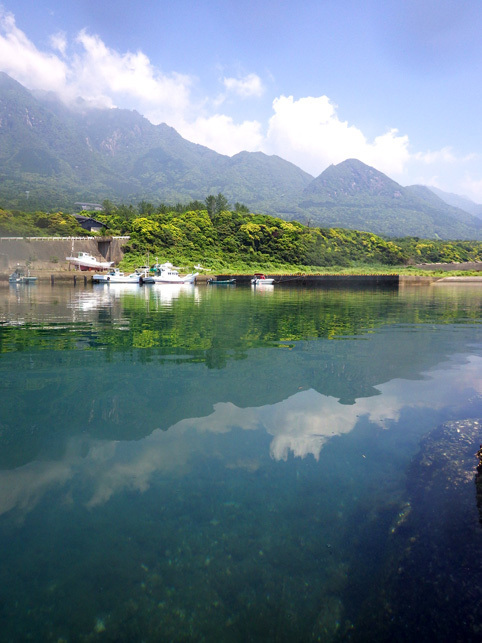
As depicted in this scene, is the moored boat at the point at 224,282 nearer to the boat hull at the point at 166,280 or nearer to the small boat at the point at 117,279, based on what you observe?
the boat hull at the point at 166,280

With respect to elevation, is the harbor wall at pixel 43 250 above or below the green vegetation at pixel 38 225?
below

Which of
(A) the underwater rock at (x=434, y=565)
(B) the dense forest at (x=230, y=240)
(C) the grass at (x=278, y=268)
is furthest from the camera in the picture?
(B) the dense forest at (x=230, y=240)

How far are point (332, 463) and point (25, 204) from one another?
154784mm

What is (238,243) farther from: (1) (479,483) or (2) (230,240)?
(1) (479,483)

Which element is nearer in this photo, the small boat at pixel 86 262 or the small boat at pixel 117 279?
the small boat at pixel 117 279

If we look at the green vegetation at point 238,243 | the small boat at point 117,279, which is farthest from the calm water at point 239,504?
Answer: the green vegetation at point 238,243

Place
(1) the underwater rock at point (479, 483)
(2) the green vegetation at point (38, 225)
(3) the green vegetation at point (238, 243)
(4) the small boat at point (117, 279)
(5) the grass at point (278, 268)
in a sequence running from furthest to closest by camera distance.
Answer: (3) the green vegetation at point (238, 243), (5) the grass at point (278, 268), (2) the green vegetation at point (38, 225), (4) the small boat at point (117, 279), (1) the underwater rock at point (479, 483)

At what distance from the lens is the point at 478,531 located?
4223 millimetres

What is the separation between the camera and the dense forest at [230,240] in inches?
3445

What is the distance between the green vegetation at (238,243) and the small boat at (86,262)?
20.9 feet

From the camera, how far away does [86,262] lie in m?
72.6

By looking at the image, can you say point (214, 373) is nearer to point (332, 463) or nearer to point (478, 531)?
point (332, 463)

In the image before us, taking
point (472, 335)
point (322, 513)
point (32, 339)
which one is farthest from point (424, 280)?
point (322, 513)

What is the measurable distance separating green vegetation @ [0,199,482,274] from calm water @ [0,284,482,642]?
252 ft
